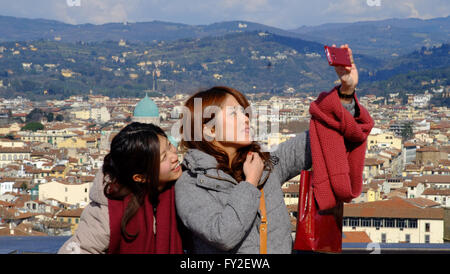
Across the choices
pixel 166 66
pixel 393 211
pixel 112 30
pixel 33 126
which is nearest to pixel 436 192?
pixel 393 211

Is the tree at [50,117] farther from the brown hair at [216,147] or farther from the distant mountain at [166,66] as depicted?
the brown hair at [216,147]

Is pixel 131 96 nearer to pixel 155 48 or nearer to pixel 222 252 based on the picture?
pixel 155 48

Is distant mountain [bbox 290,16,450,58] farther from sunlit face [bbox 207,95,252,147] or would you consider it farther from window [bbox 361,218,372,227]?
sunlit face [bbox 207,95,252,147]

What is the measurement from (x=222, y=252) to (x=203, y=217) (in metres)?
0.06

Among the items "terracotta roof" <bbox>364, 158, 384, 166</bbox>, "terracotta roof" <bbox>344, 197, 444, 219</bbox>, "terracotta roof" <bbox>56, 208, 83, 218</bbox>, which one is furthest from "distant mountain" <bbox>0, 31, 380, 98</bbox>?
"terracotta roof" <bbox>344, 197, 444, 219</bbox>

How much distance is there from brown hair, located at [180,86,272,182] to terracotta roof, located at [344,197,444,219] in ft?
29.7

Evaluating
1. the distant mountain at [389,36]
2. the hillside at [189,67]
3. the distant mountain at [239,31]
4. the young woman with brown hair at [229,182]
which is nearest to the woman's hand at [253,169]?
A: the young woman with brown hair at [229,182]

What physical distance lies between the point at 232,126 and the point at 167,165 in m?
0.11

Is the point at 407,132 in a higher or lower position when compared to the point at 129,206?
lower

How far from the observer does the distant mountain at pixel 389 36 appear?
9738 cm

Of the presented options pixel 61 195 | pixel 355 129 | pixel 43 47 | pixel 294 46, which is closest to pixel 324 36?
pixel 294 46

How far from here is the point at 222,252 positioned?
103 centimetres

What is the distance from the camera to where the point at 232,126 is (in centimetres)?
110

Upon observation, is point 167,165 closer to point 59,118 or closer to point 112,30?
point 59,118
